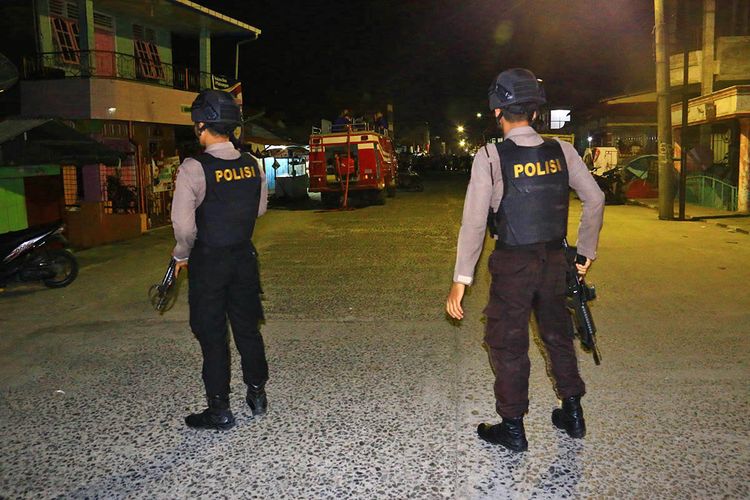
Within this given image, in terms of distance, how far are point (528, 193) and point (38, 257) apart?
7.59 metres

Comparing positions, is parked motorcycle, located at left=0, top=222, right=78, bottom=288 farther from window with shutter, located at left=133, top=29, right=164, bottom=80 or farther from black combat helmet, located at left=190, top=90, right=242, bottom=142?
window with shutter, located at left=133, top=29, right=164, bottom=80

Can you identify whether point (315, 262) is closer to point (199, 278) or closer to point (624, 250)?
point (624, 250)

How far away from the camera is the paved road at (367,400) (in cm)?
363

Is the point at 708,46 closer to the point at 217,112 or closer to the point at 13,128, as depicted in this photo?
the point at 13,128

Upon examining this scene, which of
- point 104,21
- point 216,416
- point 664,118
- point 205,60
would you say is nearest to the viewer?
point 216,416

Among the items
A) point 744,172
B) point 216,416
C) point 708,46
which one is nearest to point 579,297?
point 216,416

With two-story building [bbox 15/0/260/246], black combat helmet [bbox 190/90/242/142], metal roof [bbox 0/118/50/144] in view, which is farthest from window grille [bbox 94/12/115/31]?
black combat helmet [bbox 190/90/242/142]

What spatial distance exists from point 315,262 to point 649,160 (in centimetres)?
1726

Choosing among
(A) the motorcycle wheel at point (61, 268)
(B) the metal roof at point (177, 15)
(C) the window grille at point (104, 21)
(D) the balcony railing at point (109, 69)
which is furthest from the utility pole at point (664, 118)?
(C) the window grille at point (104, 21)

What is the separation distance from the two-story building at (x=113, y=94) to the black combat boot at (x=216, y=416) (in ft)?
34.8

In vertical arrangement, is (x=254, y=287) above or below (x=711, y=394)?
above

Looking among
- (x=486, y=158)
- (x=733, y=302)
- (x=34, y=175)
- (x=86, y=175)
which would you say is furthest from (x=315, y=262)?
(x=86, y=175)

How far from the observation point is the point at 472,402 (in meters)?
4.72

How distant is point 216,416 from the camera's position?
4.30m
